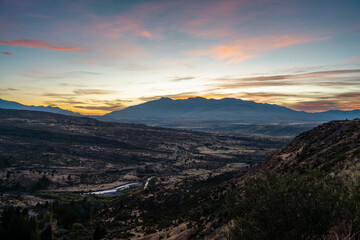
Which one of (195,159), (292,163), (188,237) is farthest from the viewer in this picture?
(195,159)

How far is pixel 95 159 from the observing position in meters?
132

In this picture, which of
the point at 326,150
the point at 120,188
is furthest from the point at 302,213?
the point at 120,188

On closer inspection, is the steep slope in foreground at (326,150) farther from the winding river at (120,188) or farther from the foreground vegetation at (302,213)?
the winding river at (120,188)

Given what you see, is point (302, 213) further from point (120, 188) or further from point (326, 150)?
point (120, 188)

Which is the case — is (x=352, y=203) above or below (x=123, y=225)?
above

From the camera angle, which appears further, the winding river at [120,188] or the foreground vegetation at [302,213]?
the winding river at [120,188]

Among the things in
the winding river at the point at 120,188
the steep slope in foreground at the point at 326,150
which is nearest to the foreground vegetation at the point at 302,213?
the steep slope in foreground at the point at 326,150

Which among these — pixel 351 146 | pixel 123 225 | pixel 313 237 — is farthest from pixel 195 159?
pixel 313 237

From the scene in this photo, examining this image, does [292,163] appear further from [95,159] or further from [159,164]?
[95,159]

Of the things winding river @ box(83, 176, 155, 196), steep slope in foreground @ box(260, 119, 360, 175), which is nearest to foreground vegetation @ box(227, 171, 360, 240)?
steep slope in foreground @ box(260, 119, 360, 175)

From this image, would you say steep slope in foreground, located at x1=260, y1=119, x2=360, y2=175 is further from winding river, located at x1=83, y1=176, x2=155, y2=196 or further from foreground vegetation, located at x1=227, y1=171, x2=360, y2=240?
winding river, located at x1=83, y1=176, x2=155, y2=196

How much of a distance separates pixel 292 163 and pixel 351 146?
8.32 metres

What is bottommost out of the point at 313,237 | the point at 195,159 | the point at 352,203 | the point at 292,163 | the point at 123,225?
the point at 195,159

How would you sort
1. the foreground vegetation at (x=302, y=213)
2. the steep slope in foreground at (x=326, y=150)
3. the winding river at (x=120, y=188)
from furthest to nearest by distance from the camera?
the winding river at (x=120, y=188) → the steep slope in foreground at (x=326, y=150) → the foreground vegetation at (x=302, y=213)
